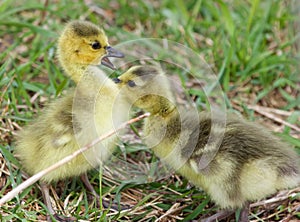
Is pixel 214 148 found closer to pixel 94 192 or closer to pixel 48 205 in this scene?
pixel 94 192

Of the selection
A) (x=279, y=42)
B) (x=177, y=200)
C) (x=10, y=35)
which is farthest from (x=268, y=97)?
(x=10, y=35)

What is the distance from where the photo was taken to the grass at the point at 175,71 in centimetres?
271

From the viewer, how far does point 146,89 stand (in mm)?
2516

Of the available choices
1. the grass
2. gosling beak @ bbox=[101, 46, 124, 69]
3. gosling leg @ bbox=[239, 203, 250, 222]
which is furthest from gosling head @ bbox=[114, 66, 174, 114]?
gosling leg @ bbox=[239, 203, 250, 222]

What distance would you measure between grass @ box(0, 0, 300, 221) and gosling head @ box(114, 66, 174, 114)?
15.7 inches

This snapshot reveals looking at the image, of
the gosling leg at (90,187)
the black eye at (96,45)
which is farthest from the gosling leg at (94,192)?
the black eye at (96,45)

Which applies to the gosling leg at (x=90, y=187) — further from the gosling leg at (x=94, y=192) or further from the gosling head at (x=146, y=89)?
the gosling head at (x=146, y=89)

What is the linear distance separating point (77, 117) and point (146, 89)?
0.30m

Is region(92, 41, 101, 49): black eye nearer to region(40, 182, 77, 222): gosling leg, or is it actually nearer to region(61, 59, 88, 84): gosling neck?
region(61, 59, 88, 84): gosling neck

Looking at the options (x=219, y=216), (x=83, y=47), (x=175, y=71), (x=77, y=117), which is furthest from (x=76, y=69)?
(x=175, y=71)

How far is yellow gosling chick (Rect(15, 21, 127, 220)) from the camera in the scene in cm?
251

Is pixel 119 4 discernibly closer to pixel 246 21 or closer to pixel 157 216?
pixel 246 21

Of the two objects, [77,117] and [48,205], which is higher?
[77,117]

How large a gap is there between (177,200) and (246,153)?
1.65 ft
